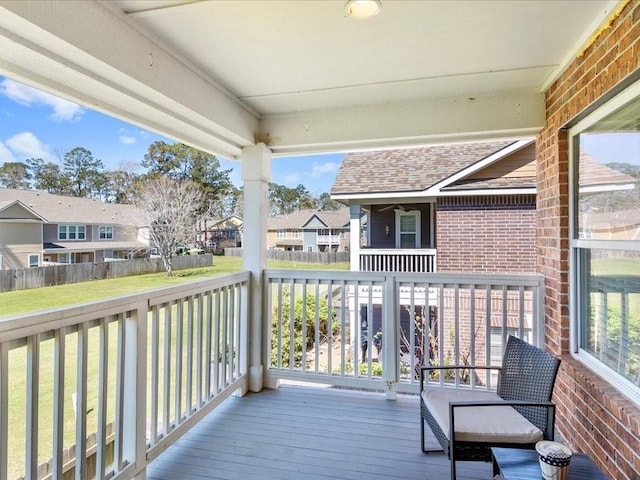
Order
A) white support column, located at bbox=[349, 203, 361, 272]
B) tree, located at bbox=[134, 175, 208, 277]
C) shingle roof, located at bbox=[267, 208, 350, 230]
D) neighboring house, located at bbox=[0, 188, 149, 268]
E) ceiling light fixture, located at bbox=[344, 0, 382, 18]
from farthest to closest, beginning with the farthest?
white support column, located at bbox=[349, 203, 361, 272] → shingle roof, located at bbox=[267, 208, 350, 230] → tree, located at bbox=[134, 175, 208, 277] → ceiling light fixture, located at bbox=[344, 0, 382, 18] → neighboring house, located at bbox=[0, 188, 149, 268]

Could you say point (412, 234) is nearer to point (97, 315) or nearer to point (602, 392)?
point (602, 392)

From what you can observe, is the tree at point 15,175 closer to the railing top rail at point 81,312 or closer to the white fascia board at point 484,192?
the railing top rail at point 81,312

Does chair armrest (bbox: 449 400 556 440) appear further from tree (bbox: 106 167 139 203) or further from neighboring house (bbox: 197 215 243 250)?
tree (bbox: 106 167 139 203)

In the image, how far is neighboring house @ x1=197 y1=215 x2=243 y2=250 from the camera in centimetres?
259

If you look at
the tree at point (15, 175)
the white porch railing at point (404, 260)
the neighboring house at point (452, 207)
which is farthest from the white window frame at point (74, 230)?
the white porch railing at point (404, 260)

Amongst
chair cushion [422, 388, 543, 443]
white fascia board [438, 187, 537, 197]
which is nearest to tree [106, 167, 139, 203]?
chair cushion [422, 388, 543, 443]


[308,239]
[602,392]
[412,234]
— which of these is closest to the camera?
[602,392]

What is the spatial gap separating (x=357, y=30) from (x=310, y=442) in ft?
8.64

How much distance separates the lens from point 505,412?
6.86 feet

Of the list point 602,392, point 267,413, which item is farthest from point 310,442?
point 602,392

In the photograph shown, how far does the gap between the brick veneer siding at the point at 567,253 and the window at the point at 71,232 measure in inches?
105

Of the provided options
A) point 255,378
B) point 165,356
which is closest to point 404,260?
point 255,378

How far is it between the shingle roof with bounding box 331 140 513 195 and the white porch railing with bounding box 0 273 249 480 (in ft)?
10.2

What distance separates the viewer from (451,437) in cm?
187
